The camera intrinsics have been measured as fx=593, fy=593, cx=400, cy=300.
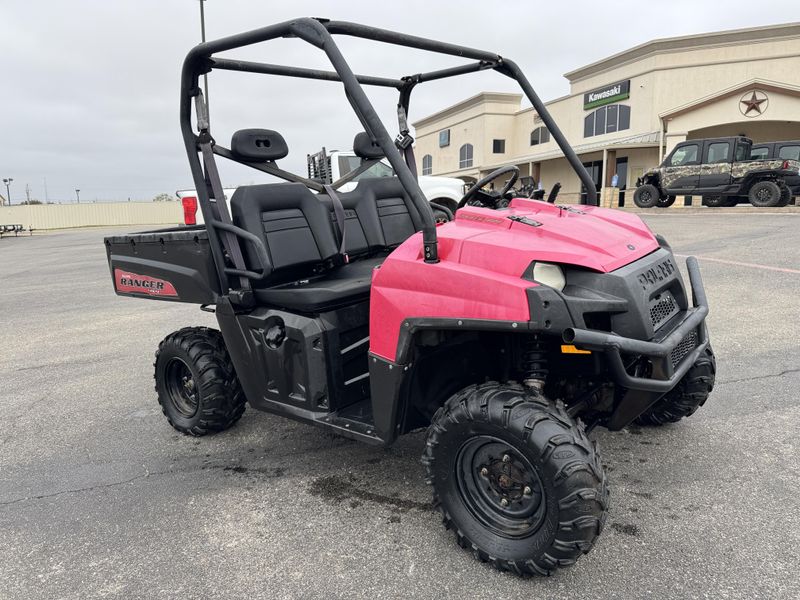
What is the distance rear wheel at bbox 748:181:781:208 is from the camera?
15.5 m

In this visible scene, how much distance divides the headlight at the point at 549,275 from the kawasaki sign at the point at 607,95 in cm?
3079

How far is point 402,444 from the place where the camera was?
3.24 metres

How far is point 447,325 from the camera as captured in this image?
2.17 meters

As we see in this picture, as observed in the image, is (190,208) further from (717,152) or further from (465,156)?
(465,156)

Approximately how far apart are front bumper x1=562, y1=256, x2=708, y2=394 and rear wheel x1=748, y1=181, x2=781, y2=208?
1583 centimetres

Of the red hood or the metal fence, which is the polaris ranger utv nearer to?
the red hood

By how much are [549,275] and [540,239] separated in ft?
0.59

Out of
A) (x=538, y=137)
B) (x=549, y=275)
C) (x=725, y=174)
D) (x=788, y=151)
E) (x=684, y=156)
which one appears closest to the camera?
(x=549, y=275)

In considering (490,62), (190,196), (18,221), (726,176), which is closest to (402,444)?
(490,62)

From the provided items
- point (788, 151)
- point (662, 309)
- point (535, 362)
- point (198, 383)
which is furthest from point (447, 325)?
point (788, 151)

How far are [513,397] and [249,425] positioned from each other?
208 cm

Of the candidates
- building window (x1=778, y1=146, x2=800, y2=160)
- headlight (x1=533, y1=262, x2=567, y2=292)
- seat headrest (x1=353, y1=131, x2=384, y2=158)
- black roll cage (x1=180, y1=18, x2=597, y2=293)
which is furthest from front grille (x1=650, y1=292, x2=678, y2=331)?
building window (x1=778, y1=146, x2=800, y2=160)

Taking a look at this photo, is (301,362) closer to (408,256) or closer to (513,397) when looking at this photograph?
(408,256)

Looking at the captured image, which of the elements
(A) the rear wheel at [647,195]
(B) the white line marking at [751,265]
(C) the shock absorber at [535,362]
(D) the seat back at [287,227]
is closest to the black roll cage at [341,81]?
(D) the seat back at [287,227]
